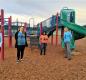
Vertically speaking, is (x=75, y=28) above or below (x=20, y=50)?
above

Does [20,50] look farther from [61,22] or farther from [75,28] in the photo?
[61,22]

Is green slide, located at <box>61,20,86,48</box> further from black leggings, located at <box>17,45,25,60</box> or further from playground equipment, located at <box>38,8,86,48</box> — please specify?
black leggings, located at <box>17,45,25,60</box>

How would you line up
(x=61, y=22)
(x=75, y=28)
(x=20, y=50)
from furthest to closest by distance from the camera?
(x=61, y=22) → (x=75, y=28) → (x=20, y=50)

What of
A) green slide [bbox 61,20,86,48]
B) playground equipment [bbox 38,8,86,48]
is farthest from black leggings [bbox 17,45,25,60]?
playground equipment [bbox 38,8,86,48]

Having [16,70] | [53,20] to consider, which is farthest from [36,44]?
[16,70]

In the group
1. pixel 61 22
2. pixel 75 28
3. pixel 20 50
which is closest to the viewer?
pixel 20 50

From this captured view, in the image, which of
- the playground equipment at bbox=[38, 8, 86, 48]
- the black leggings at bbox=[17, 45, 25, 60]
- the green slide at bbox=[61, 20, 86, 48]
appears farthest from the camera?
the playground equipment at bbox=[38, 8, 86, 48]

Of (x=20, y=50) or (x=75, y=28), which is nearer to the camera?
(x=20, y=50)

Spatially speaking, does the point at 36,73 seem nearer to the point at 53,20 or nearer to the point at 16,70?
the point at 16,70

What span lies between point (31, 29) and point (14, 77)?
2444 centimetres

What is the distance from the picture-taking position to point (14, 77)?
41.5ft

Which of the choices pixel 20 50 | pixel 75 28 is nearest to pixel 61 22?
pixel 75 28

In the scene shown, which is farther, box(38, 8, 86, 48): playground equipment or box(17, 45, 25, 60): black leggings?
box(38, 8, 86, 48): playground equipment

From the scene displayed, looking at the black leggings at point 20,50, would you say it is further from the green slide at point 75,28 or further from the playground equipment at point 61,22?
the playground equipment at point 61,22
